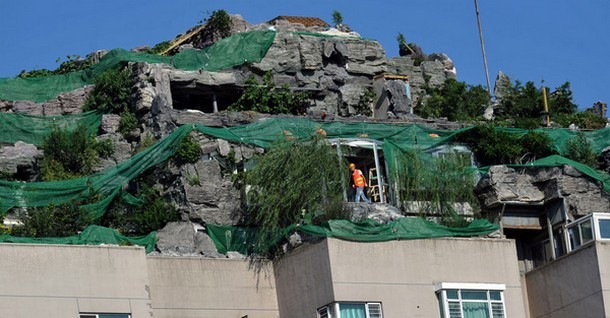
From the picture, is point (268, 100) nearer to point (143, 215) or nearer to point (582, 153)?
point (582, 153)

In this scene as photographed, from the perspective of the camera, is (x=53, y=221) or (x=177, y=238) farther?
(x=177, y=238)

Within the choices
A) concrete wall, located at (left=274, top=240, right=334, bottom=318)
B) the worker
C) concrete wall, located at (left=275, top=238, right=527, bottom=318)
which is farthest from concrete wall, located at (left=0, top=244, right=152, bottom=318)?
the worker

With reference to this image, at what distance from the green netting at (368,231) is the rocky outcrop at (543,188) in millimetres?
3139

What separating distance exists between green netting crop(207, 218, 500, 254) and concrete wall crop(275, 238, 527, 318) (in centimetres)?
21

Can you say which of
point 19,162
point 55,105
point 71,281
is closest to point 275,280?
point 71,281

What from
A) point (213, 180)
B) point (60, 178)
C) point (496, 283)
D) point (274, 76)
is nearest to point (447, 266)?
point (496, 283)

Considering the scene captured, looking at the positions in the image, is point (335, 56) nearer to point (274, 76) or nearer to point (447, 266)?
point (274, 76)

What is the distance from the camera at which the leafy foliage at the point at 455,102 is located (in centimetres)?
7106

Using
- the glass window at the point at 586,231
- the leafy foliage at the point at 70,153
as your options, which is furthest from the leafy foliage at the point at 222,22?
the glass window at the point at 586,231

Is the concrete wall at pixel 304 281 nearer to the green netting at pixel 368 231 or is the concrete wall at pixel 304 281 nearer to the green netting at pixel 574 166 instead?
the green netting at pixel 368 231

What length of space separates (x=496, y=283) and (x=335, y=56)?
2001cm

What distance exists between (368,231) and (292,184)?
3276 millimetres

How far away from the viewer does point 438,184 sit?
58.6m

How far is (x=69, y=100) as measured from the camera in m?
67.0
